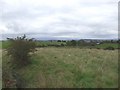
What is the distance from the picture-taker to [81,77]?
17359 mm

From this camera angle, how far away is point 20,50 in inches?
892

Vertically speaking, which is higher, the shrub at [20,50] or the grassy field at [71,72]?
the shrub at [20,50]

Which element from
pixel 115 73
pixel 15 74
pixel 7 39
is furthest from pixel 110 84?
pixel 7 39

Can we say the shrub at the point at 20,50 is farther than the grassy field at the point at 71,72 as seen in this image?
Yes

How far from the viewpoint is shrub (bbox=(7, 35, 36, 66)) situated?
22275mm

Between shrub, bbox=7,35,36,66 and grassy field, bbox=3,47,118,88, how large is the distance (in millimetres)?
665

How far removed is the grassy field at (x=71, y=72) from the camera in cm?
1616

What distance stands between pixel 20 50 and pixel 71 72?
19.5ft

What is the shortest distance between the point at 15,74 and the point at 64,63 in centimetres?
380

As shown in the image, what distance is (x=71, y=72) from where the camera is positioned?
60.2 ft

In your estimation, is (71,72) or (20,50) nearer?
(71,72)

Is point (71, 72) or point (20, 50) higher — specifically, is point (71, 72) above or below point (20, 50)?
below

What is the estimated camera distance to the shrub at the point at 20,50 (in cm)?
2227

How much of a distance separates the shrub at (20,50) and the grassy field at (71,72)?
0.66 m
